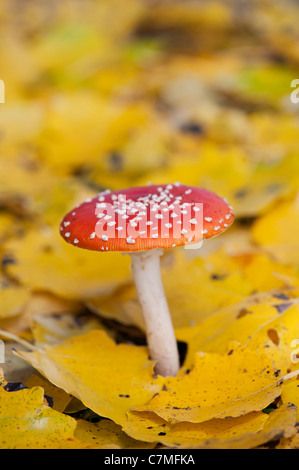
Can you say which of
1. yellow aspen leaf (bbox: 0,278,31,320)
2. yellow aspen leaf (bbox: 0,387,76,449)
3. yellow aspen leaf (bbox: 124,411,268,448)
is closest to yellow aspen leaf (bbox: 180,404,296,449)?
yellow aspen leaf (bbox: 124,411,268,448)

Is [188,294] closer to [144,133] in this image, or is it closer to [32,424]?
[32,424]

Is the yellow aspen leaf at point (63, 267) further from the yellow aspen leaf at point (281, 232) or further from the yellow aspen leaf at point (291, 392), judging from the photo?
the yellow aspen leaf at point (291, 392)

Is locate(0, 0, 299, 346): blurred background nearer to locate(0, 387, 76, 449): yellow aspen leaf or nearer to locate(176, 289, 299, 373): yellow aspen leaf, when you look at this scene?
locate(176, 289, 299, 373): yellow aspen leaf

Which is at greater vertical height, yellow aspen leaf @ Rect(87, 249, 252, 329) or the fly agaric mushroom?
the fly agaric mushroom

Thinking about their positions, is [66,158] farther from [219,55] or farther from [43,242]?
[219,55]

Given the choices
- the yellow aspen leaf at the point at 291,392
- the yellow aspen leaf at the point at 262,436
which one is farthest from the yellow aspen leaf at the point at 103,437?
the yellow aspen leaf at the point at 291,392

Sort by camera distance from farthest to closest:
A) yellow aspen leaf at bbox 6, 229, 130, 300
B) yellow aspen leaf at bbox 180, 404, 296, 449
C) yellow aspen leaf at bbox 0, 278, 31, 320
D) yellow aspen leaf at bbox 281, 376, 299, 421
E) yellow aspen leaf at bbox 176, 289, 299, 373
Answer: yellow aspen leaf at bbox 6, 229, 130, 300, yellow aspen leaf at bbox 0, 278, 31, 320, yellow aspen leaf at bbox 176, 289, 299, 373, yellow aspen leaf at bbox 281, 376, 299, 421, yellow aspen leaf at bbox 180, 404, 296, 449

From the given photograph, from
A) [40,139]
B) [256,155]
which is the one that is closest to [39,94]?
[40,139]
